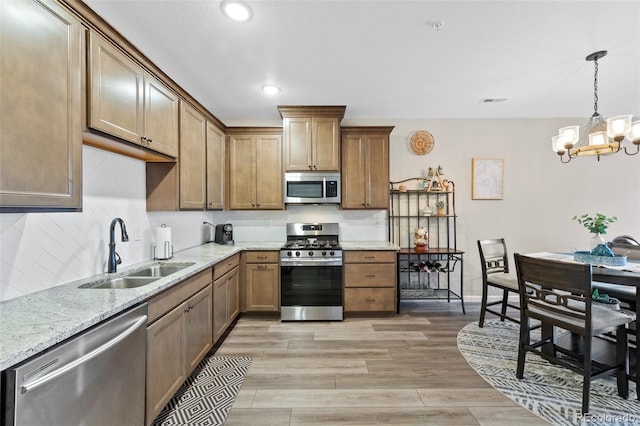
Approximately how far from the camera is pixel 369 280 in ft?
11.6

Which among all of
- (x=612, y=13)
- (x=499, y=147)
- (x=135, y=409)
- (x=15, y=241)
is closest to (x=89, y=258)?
(x=15, y=241)

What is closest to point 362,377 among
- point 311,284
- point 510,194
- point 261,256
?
point 311,284

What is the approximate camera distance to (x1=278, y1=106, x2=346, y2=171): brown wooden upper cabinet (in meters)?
3.62

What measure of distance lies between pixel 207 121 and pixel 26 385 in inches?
114

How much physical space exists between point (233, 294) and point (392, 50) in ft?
9.64

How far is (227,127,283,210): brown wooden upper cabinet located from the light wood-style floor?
1.60 m

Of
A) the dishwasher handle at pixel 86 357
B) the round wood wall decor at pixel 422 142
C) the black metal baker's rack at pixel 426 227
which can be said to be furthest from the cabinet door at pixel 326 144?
the dishwasher handle at pixel 86 357

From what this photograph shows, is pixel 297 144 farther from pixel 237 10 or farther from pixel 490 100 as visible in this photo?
pixel 490 100

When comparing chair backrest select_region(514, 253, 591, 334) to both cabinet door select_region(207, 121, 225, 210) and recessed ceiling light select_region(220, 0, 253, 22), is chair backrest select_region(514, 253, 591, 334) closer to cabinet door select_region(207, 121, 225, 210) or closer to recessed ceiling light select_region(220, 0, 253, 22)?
recessed ceiling light select_region(220, 0, 253, 22)

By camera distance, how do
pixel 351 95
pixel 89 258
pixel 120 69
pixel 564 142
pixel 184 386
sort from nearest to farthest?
1. pixel 120 69
2. pixel 89 258
3. pixel 184 386
4. pixel 564 142
5. pixel 351 95

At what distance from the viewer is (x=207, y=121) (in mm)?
3307

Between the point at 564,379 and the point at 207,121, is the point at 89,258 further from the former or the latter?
the point at 564,379

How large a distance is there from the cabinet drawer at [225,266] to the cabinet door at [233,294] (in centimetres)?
8

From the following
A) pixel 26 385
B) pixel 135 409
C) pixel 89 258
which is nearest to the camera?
pixel 26 385
